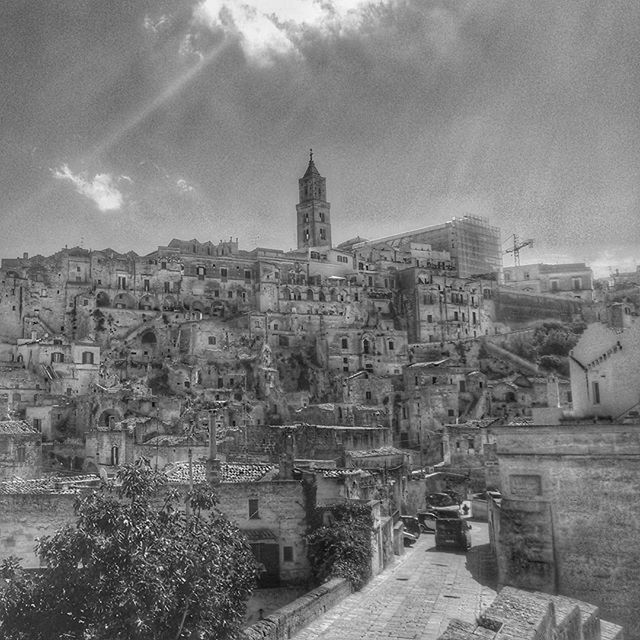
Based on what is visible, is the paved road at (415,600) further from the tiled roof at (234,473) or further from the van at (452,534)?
the tiled roof at (234,473)

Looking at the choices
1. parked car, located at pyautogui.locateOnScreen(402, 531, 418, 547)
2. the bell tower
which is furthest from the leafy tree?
the bell tower

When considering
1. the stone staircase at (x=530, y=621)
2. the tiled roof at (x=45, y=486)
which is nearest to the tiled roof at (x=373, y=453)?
the tiled roof at (x=45, y=486)

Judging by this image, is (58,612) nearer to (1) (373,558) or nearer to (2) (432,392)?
(1) (373,558)

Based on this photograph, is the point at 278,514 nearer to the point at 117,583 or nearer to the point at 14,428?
the point at 117,583

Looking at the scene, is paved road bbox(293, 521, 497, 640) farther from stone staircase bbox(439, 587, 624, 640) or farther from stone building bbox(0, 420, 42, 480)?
stone building bbox(0, 420, 42, 480)

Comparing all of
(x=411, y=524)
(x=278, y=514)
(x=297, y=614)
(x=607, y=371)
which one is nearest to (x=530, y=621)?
(x=297, y=614)
